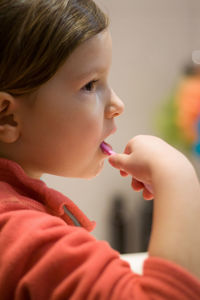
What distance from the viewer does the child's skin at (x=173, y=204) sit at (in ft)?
1.55

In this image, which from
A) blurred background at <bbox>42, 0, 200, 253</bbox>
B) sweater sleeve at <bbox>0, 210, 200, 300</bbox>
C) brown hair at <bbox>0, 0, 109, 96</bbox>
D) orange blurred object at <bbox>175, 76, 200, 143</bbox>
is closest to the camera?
sweater sleeve at <bbox>0, 210, 200, 300</bbox>

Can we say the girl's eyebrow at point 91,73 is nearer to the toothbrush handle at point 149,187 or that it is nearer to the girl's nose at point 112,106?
the girl's nose at point 112,106

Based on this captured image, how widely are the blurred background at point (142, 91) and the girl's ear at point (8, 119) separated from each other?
121 cm

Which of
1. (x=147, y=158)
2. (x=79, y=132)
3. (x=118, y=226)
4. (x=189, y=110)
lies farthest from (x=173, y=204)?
(x=118, y=226)

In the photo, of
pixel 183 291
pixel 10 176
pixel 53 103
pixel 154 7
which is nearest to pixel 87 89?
pixel 53 103

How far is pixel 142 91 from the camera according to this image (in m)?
1.99

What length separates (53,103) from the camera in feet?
1.99

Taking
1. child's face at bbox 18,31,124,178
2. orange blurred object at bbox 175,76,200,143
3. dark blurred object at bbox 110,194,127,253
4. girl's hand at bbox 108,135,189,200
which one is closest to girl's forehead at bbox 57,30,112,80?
child's face at bbox 18,31,124,178

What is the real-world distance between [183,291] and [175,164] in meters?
0.15

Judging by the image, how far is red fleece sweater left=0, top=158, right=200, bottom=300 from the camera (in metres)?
0.45

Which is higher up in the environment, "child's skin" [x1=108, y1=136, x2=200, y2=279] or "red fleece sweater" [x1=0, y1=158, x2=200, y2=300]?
"child's skin" [x1=108, y1=136, x2=200, y2=279]

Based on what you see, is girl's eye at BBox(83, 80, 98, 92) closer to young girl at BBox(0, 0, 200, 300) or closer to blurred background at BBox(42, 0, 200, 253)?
young girl at BBox(0, 0, 200, 300)

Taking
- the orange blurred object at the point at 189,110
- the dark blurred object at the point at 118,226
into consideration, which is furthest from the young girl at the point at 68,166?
the dark blurred object at the point at 118,226

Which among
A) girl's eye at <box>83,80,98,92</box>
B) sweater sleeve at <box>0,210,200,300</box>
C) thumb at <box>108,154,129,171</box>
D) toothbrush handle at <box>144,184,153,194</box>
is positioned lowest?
sweater sleeve at <box>0,210,200,300</box>
